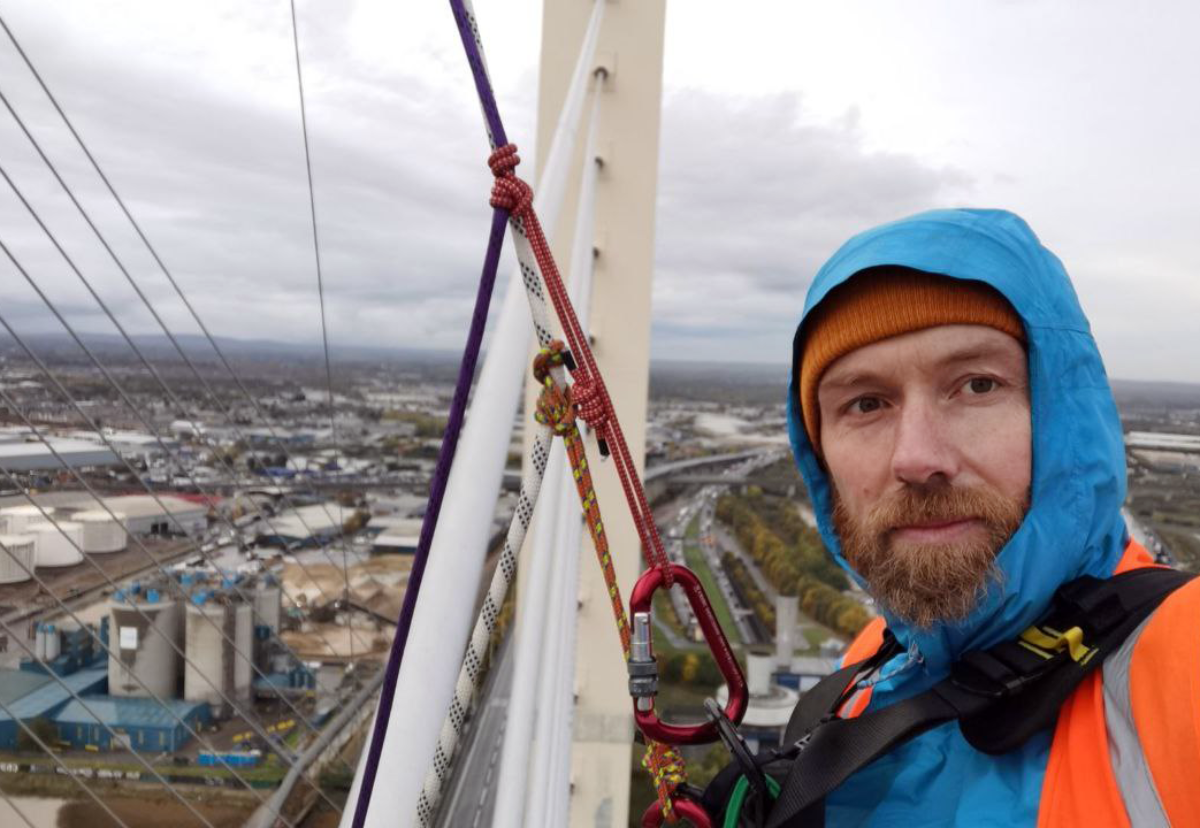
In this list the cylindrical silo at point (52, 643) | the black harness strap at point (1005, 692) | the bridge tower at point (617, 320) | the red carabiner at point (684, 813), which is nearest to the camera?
the black harness strap at point (1005, 692)

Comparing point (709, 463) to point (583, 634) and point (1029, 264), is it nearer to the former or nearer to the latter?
point (583, 634)

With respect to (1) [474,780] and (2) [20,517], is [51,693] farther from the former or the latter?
(1) [474,780]

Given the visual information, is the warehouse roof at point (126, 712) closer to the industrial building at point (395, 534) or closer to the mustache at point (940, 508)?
the industrial building at point (395, 534)

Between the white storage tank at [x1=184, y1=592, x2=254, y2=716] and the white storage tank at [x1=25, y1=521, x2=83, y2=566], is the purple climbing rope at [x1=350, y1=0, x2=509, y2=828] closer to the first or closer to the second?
the white storage tank at [x1=25, y1=521, x2=83, y2=566]

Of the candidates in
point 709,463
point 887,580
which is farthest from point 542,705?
point 709,463

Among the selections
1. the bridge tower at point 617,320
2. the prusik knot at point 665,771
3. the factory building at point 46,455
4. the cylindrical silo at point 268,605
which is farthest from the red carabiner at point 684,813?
the bridge tower at point 617,320

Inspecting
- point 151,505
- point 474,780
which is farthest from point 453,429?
point 474,780

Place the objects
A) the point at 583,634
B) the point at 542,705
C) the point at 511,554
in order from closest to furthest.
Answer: the point at 511,554 → the point at 542,705 → the point at 583,634
